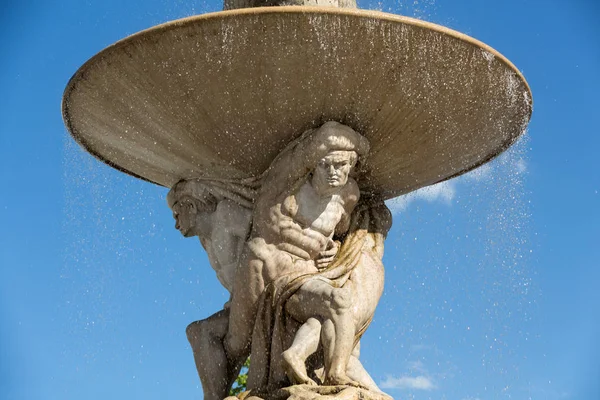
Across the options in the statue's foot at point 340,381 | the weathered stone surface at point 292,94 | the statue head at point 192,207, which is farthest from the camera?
the statue head at point 192,207

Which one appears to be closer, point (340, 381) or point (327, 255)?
point (340, 381)

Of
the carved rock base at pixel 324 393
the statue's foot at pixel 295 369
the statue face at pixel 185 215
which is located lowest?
the carved rock base at pixel 324 393

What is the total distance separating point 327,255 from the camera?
28.9 ft

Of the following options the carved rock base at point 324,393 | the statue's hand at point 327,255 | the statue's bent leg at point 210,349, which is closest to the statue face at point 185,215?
the statue's bent leg at point 210,349

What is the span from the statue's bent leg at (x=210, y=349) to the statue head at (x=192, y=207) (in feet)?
2.51

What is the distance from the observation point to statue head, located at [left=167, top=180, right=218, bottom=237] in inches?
370

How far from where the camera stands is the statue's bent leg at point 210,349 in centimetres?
891

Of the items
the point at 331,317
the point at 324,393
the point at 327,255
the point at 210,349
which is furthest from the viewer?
the point at 210,349

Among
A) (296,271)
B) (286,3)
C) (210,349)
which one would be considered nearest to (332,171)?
(296,271)

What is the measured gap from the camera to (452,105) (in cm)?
Result: 873

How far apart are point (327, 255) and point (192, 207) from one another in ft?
4.49

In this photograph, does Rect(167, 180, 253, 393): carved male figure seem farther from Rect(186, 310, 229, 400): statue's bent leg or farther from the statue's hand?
the statue's hand

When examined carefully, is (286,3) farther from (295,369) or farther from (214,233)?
(295,369)

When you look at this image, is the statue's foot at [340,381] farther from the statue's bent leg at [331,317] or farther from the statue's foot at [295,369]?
the statue's foot at [295,369]
